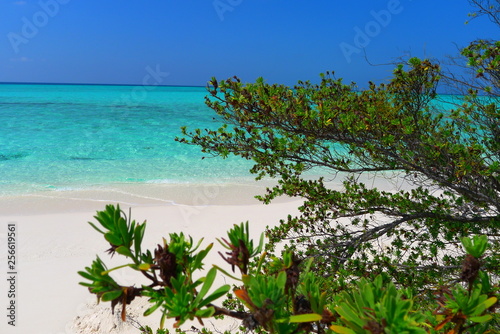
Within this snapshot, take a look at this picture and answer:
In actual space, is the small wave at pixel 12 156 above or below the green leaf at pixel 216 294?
above

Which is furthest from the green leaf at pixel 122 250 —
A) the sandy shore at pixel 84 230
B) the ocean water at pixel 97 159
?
the ocean water at pixel 97 159

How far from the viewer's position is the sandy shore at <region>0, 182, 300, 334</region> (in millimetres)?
5715

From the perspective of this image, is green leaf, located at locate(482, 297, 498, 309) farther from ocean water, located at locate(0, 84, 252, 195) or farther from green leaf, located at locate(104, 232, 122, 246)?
ocean water, located at locate(0, 84, 252, 195)

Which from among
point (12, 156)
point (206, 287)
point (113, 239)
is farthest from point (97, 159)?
point (206, 287)

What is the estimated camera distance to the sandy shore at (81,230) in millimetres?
5715

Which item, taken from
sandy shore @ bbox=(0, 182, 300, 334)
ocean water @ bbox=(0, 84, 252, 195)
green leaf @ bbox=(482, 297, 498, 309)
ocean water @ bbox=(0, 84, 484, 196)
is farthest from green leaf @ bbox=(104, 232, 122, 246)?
ocean water @ bbox=(0, 84, 252, 195)

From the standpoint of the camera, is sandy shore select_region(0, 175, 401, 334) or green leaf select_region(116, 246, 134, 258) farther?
sandy shore select_region(0, 175, 401, 334)

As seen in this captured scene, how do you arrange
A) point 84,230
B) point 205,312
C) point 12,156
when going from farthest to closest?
point 12,156 → point 84,230 → point 205,312

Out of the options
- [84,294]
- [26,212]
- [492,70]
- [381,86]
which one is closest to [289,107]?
[381,86]

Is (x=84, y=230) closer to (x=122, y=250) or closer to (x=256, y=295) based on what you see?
(x=122, y=250)

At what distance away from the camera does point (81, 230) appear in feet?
28.8

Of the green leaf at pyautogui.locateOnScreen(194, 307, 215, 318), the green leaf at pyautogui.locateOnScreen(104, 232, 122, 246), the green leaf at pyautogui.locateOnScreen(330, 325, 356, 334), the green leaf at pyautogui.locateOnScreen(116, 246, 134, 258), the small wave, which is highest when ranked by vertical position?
the small wave

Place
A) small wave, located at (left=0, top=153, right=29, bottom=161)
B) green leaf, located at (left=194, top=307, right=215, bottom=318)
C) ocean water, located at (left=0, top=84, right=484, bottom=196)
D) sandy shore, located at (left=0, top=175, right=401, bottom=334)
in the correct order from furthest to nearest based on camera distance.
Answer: small wave, located at (left=0, top=153, right=29, bottom=161), ocean water, located at (left=0, top=84, right=484, bottom=196), sandy shore, located at (left=0, top=175, right=401, bottom=334), green leaf, located at (left=194, top=307, right=215, bottom=318)

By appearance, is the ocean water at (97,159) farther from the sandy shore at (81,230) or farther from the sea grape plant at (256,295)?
the sea grape plant at (256,295)
